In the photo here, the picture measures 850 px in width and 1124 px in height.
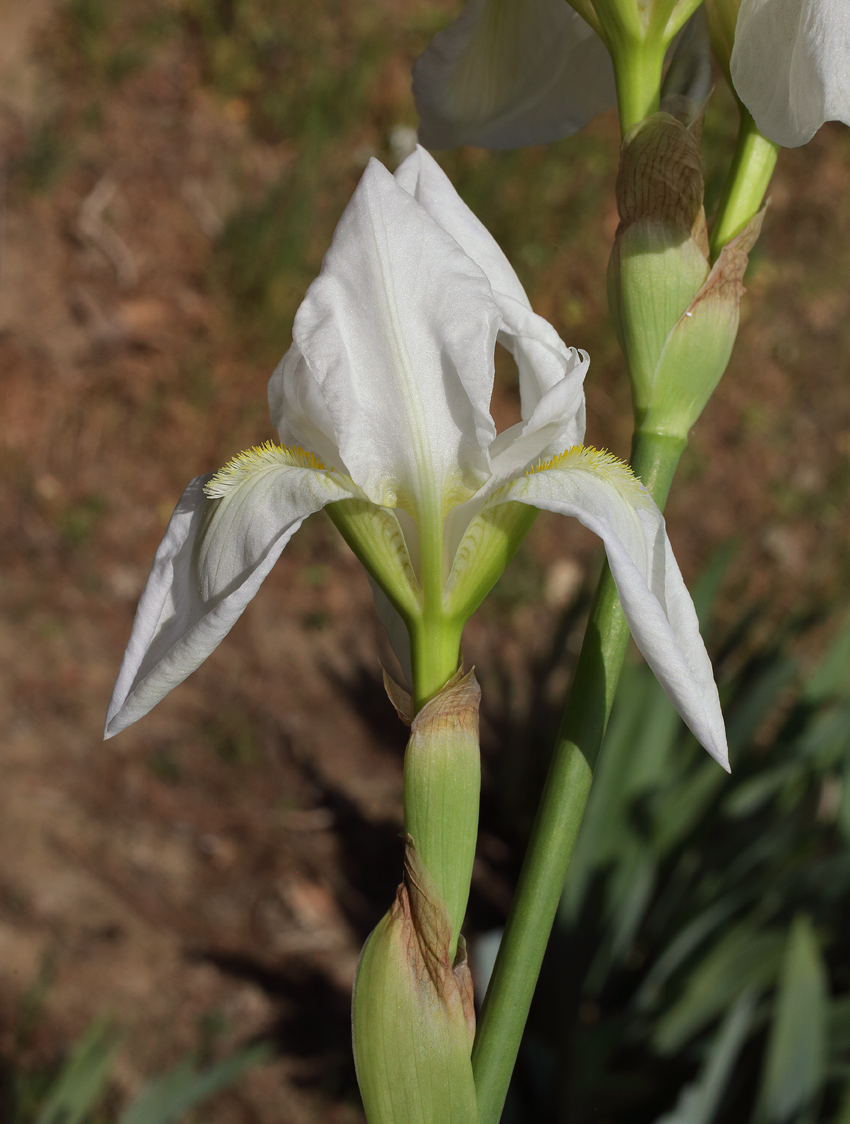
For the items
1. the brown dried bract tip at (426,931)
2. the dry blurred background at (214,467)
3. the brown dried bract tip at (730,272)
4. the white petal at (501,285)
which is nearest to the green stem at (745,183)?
the brown dried bract tip at (730,272)

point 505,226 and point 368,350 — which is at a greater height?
point 368,350

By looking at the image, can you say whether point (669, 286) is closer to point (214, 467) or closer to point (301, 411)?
point (301, 411)

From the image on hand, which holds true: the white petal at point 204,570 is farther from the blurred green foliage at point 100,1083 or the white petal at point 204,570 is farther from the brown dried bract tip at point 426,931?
the blurred green foliage at point 100,1083

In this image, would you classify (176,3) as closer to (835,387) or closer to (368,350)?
(835,387)

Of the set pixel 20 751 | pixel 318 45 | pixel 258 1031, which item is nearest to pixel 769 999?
pixel 258 1031

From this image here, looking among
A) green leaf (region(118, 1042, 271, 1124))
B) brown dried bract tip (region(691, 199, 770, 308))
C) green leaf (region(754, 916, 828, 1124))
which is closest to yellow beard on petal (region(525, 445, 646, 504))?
brown dried bract tip (region(691, 199, 770, 308))

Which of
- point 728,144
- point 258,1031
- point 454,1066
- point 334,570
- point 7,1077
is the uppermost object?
point 454,1066

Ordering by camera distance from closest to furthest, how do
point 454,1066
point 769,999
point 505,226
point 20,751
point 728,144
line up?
point 454,1066, point 769,999, point 20,751, point 505,226, point 728,144
